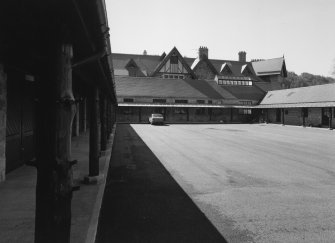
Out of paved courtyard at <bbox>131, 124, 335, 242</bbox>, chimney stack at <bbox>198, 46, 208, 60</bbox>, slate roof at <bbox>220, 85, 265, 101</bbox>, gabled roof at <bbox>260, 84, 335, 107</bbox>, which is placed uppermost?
chimney stack at <bbox>198, 46, 208, 60</bbox>

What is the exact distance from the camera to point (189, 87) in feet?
148

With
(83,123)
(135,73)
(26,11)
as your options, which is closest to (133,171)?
(26,11)

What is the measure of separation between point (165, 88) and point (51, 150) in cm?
4120

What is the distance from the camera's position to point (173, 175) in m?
8.71

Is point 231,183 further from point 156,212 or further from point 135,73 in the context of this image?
point 135,73

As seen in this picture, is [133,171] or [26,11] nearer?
[26,11]

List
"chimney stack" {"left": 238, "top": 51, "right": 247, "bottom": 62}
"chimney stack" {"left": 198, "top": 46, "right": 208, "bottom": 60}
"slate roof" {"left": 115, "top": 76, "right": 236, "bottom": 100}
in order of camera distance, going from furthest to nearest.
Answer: "chimney stack" {"left": 238, "top": 51, "right": 247, "bottom": 62}
"chimney stack" {"left": 198, "top": 46, "right": 208, "bottom": 60}
"slate roof" {"left": 115, "top": 76, "right": 236, "bottom": 100}

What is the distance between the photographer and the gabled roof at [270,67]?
5535 cm

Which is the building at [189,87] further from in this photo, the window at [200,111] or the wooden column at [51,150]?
the wooden column at [51,150]

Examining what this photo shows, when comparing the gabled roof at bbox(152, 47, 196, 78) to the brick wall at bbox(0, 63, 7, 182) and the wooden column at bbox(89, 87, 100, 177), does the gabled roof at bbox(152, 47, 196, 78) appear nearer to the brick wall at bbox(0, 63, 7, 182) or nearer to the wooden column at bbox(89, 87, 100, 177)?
the wooden column at bbox(89, 87, 100, 177)

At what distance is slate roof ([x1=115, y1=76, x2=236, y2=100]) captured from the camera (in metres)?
41.6

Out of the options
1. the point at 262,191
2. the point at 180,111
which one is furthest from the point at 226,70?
the point at 262,191

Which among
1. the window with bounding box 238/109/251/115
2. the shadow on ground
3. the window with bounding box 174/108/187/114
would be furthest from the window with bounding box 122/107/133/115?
the shadow on ground

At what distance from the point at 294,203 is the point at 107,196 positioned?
407cm
